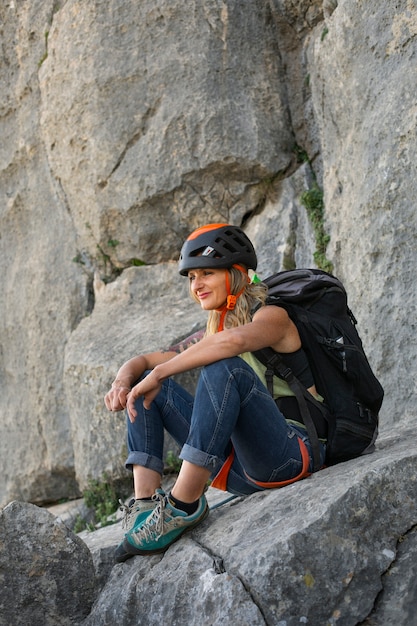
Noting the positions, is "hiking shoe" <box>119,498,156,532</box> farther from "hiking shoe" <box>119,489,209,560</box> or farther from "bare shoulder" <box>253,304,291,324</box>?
"bare shoulder" <box>253,304,291,324</box>

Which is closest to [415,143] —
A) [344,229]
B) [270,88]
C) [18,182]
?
[344,229]

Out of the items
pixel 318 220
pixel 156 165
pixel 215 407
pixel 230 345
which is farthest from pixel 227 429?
pixel 156 165

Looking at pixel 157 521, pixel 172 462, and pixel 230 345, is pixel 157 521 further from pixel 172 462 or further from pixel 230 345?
pixel 172 462

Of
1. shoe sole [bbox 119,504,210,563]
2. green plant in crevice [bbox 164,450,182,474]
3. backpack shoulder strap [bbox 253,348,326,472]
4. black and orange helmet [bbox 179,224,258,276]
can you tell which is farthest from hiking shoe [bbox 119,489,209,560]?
green plant in crevice [bbox 164,450,182,474]

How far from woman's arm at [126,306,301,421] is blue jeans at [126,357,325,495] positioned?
62 mm

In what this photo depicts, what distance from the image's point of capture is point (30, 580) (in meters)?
3.93

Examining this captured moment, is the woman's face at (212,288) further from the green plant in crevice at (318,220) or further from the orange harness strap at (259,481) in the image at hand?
the green plant in crevice at (318,220)

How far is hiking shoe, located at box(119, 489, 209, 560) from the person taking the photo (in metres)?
3.82

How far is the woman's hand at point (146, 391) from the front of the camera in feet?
13.0

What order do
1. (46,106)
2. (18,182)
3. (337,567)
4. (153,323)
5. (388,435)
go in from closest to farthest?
(337,567)
(388,435)
(153,323)
(46,106)
(18,182)

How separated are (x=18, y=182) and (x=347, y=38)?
170 inches

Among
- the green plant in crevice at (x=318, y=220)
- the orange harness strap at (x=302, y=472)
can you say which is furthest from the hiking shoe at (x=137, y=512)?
the green plant in crevice at (x=318, y=220)

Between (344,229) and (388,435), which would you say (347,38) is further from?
(388,435)

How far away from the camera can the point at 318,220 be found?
6.67 meters
